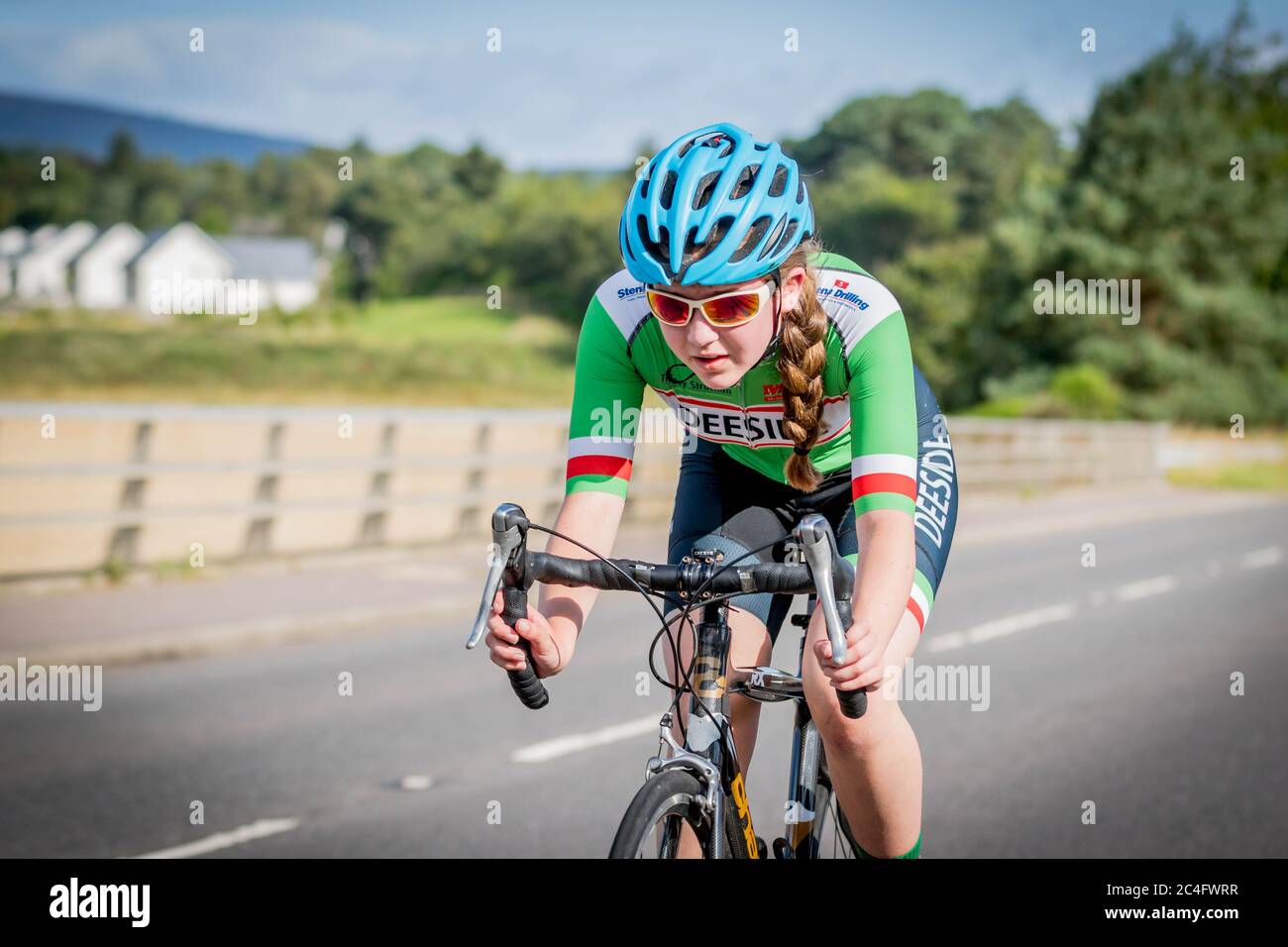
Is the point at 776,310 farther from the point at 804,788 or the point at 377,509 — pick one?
the point at 377,509

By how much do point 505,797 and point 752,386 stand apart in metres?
3.48

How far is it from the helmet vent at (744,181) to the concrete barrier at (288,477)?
28.1 feet

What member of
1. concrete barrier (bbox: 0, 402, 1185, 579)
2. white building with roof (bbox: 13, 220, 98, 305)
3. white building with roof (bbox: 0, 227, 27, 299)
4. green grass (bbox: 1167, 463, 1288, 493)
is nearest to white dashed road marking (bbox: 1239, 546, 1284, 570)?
concrete barrier (bbox: 0, 402, 1185, 579)

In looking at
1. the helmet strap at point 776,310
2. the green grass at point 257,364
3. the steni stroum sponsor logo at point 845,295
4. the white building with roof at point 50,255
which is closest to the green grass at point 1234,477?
the steni stroum sponsor logo at point 845,295

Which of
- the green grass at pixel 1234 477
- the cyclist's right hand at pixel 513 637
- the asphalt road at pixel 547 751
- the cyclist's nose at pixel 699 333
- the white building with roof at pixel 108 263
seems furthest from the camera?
the white building with roof at pixel 108 263

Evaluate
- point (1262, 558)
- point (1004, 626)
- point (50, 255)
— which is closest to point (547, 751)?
point (1004, 626)

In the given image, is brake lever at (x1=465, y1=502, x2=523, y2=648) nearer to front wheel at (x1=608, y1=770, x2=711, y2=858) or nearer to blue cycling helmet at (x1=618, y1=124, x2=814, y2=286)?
front wheel at (x1=608, y1=770, x2=711, y2=858)

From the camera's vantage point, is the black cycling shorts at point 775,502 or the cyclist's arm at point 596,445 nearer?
the cyclist's arm at point 596,445

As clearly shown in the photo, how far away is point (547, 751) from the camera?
6984 millimetres

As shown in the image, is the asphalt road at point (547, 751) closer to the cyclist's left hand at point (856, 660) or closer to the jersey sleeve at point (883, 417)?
the jersey sleeve at point (883, 417)

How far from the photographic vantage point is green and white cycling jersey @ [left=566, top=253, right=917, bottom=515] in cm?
294

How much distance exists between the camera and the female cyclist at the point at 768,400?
2.76 meters

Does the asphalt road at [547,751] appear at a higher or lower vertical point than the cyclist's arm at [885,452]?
lower
